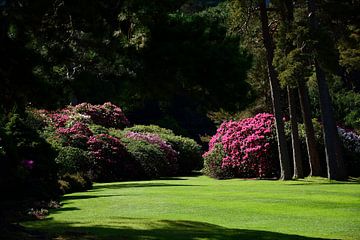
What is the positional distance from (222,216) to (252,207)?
5.25ft

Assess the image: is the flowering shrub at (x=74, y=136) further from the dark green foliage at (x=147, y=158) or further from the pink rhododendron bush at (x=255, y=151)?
the pink rhododendron bush at (x=255, y=151)

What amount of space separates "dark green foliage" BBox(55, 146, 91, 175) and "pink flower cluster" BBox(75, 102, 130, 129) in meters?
9.12

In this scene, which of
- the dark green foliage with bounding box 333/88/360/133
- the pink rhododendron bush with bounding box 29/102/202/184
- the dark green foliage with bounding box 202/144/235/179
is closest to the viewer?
the pink rhododendron bush with bounding box 29/102/202/184

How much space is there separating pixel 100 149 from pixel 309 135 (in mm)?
9653

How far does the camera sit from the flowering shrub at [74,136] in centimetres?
2881

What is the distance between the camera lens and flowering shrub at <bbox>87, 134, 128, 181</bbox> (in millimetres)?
28844

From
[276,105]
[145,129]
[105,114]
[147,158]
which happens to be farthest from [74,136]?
[145,129]

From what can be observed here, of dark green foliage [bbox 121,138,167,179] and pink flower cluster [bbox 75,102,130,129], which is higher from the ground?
pink flower cluster [bbox 75,102,130,129]

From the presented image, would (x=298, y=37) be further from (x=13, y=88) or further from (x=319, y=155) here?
(x=13, y=88)

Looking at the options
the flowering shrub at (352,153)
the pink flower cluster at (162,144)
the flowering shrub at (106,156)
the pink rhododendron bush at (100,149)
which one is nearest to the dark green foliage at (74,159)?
the pink rhododendron bush at (100,149)

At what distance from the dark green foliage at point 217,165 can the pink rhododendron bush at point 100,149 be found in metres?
2.52

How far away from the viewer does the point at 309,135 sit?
27438mm

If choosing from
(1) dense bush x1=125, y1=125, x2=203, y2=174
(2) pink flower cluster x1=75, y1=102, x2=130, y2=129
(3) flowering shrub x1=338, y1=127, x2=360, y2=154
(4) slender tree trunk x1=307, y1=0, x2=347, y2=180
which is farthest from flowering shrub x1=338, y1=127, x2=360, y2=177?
(2) pink flower cluster x1=75, y1=102, x2=130, y2=129

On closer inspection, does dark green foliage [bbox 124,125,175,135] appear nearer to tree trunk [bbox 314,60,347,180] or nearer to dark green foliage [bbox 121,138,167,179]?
dark green foliage [bbox 121,138,167,179]
